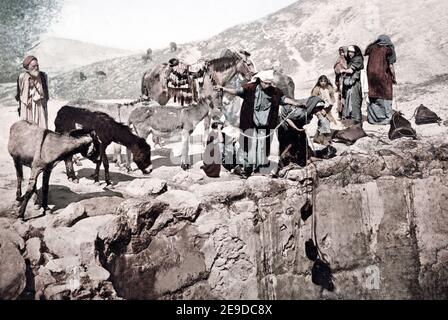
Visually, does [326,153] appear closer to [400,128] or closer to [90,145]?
[400,128]

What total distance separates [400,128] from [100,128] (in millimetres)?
5343

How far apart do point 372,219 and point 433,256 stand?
4.73 feet

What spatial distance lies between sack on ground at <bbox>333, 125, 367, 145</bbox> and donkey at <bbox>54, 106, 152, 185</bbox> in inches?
143

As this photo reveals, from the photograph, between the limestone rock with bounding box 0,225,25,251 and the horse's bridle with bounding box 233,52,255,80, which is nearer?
the limestone rock with bounding box 0,225,25,251

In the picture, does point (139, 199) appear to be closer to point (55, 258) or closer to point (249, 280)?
point (55, 258)

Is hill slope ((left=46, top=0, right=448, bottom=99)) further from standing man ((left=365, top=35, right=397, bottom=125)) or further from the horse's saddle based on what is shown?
the horse's saddle

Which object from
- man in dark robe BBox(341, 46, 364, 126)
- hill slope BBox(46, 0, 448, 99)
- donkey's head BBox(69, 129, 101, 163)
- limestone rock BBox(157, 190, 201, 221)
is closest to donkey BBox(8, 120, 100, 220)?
donkey's head BBox(69, 129, 101, 163)

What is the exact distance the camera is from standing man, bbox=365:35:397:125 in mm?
7547

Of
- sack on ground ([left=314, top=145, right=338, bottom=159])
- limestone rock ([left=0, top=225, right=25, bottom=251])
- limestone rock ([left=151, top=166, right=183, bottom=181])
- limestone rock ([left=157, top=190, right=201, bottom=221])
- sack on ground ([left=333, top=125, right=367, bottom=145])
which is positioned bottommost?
limestone rock ([left=0, top=225, right=25, bottom=251])

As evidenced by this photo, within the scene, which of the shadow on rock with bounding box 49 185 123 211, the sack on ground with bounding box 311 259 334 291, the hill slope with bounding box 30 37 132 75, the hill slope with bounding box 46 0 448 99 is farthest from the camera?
the hill slope with bounding box 46 0 448 99

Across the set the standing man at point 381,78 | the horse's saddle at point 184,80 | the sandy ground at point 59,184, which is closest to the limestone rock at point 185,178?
the sandy ground at point 59,184

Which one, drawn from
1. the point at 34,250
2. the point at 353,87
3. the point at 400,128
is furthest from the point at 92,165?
the point at 400,128

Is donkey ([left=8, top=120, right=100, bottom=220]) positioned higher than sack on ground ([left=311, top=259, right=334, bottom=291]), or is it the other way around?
donkey ([left=8, top=120, right=100, bottom=220])
